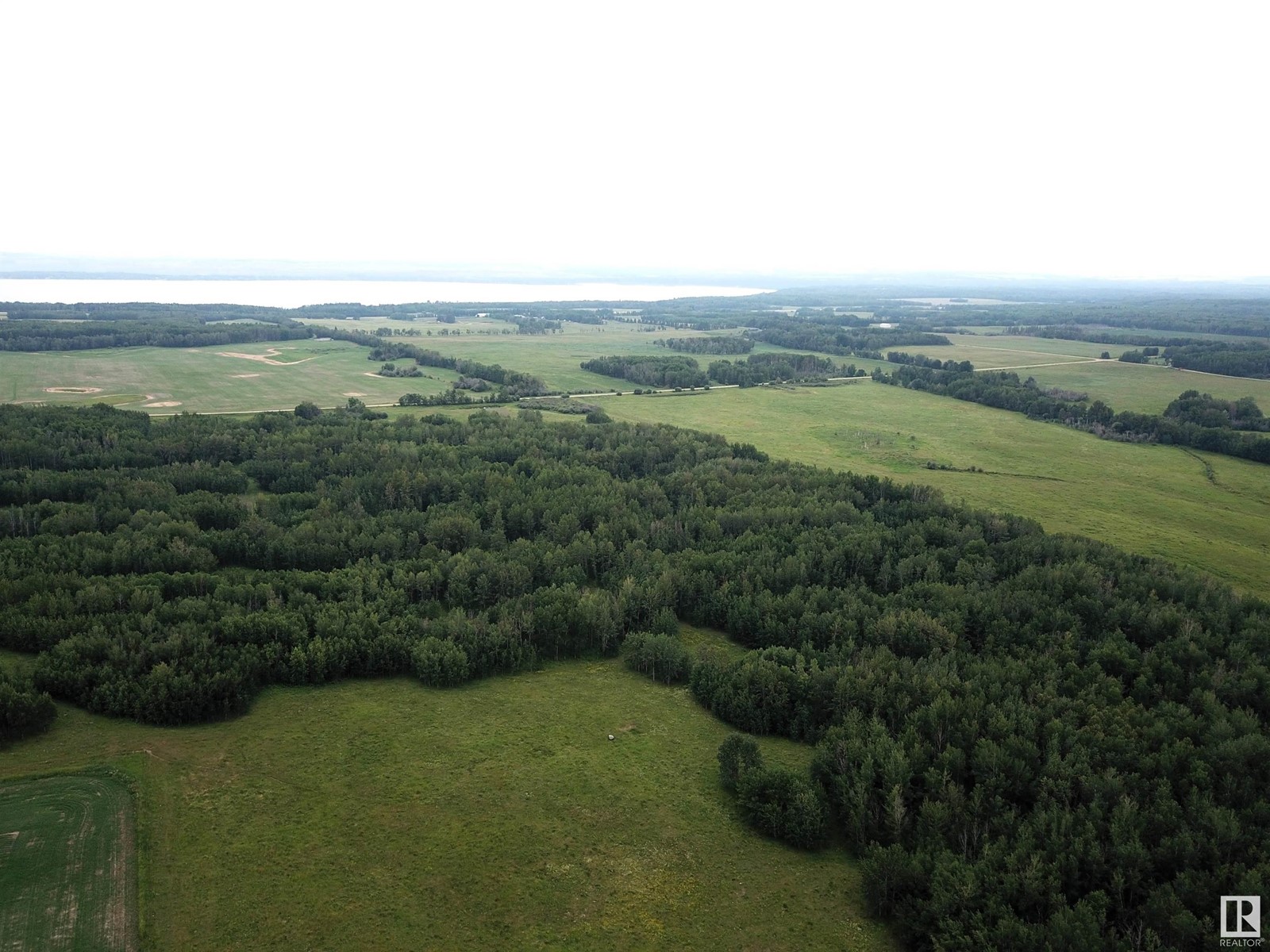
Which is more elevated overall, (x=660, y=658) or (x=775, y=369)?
(x=775, y=369)

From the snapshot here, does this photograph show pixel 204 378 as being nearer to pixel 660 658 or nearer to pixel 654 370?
pixel 654 370

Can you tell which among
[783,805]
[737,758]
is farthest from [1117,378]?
[783,805]

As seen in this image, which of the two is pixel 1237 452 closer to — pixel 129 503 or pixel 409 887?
pixel 409 887

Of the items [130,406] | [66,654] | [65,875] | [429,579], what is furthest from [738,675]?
[130,406]

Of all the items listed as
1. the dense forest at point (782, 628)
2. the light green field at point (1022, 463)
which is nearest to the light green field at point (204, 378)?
the dense forest at point (782, 628)

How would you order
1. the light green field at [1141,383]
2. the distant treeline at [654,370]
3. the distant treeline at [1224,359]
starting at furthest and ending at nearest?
1. the distant treeline at [654,370]
2. the distant treeline at [1224,359]
3. the light green field at [1141,383]

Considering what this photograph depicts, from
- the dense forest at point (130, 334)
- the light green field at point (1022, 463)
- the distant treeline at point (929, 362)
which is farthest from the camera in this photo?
the distant treeline at point (929, 362)

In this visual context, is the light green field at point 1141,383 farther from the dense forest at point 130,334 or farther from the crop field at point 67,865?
the dense forest at point 130,334
